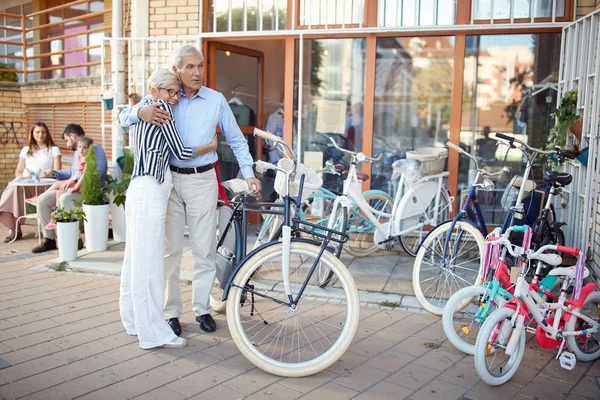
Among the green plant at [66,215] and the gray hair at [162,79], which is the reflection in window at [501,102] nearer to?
the gray hair at [162,79]

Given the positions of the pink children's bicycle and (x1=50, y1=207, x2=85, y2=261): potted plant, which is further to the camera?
(x1=50, y1=207, x2=85, y2=261): potted plant

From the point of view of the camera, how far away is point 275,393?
3.35 metres

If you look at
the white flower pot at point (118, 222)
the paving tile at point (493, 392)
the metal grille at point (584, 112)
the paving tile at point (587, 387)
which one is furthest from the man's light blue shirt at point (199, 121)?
the white flower pot at point (118, 222)

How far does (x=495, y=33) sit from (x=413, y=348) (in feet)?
12.9

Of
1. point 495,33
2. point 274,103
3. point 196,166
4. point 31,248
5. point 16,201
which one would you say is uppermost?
point 495,33

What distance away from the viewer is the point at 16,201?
7637mm

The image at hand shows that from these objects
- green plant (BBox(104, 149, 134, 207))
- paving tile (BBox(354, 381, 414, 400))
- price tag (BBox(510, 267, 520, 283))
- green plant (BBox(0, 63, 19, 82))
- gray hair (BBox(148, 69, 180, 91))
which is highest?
green plant (BBox(0, 63, 19, 82))

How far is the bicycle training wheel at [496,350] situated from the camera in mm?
3367

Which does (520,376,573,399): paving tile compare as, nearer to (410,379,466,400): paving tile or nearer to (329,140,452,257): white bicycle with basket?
(410,379,466,400): paving tile

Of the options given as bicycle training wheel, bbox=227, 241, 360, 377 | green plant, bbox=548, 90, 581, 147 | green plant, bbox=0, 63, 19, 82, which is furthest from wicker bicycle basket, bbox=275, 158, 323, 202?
green plant, bbox=0, 63, 19, 82

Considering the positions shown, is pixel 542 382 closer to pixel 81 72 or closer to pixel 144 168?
pixel 144 168

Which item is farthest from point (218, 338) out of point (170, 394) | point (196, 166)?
point (196, 166)

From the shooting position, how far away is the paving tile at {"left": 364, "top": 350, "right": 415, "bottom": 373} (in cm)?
376

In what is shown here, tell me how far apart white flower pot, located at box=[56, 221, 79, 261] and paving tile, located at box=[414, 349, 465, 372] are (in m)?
4.06
